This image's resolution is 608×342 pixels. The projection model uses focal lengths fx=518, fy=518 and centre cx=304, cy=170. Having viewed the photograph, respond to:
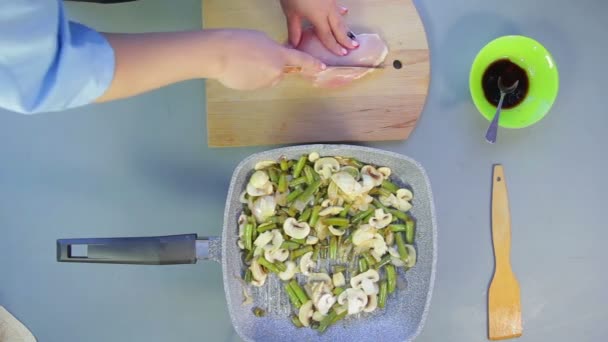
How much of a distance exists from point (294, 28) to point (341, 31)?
0.25 ft

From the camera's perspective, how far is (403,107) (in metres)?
Answer: 0.88

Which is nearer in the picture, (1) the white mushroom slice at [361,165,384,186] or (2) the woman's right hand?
(2) the woman's right hand

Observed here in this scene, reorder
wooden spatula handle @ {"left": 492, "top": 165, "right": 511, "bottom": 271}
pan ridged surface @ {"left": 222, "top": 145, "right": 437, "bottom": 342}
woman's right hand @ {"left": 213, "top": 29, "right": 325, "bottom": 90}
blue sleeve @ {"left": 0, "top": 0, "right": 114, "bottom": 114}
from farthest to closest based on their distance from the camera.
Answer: wooden spatula handle @ {"left": 492, "top": 165, "right": 511, "bottom": 271}, pan ridged surface @ {"left": 222, "top": 145, "right": 437, "bottom": 342}, woman's right hand @ {"left": 213, "top": 29, "right": 325, "bottom": 90}, blue sleeve @ {"left": 0, "top": 0, "right": 114, "bottom": 114}

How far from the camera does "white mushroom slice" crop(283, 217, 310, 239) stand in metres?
0.84

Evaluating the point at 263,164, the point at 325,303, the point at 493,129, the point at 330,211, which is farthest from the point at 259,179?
the point at 493,129

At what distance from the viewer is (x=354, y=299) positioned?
2.74ft

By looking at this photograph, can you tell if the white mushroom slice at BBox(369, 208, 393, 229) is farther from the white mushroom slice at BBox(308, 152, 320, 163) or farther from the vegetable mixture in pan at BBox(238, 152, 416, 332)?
the white mushroom slice at BBox(308, 152, 320, 163)

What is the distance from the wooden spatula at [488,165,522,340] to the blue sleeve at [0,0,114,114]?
672 mm

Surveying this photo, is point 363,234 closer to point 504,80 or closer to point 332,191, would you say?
point 332,191

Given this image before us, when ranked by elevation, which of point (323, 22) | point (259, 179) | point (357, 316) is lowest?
point (357, 316)

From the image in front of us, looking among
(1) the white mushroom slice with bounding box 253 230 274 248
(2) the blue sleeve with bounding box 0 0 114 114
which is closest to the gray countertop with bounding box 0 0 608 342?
(1) the white mushroom slice with bounding box 253 230 274 248

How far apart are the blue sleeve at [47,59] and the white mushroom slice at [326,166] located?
0.37 metres

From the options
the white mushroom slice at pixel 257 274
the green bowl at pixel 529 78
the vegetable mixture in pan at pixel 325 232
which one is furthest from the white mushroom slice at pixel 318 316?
the green bowl at pixel 529 78

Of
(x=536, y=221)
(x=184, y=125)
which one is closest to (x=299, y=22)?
(x=184, y=125)
